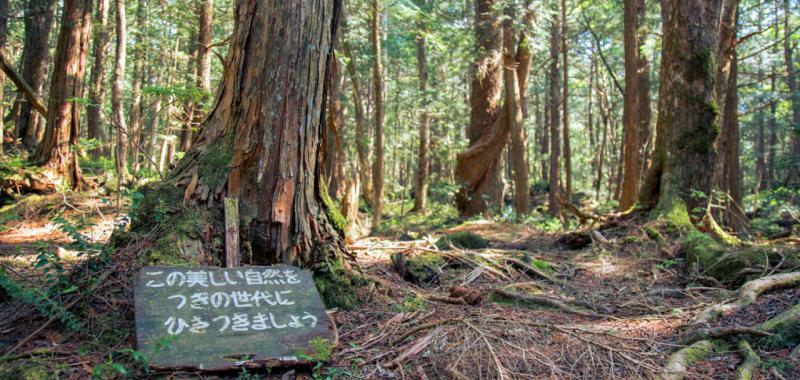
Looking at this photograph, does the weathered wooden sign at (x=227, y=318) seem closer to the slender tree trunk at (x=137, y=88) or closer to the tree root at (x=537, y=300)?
the tree root at (x=537, y=300)

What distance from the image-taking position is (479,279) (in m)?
6.34

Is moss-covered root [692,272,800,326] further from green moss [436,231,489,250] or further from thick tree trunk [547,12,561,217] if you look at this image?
thick tree trunk [547,12,561,217]

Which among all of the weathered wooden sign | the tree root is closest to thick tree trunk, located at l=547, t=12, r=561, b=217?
the tree root

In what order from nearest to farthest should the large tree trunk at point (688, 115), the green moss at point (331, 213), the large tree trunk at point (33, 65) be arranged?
the green moss at point (331, 213)
the large tree trunk at point (688, 115)
the large tree trunk at point (33, 65)

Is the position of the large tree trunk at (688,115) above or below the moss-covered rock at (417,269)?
above

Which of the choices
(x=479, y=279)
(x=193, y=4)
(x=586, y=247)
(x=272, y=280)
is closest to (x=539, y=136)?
(x=193, y=4)

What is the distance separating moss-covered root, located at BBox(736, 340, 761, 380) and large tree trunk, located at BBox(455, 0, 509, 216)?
1106 cm

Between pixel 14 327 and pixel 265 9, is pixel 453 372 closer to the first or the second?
pixel 14 327

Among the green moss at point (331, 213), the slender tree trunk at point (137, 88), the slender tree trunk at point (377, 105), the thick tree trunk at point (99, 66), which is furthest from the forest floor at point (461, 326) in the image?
the slender tree trunk at point (137, 88)

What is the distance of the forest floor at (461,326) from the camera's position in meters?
3.29

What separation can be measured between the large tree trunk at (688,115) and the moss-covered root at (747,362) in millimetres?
4895

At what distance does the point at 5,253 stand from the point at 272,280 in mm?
4636

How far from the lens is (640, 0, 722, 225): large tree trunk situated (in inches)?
324

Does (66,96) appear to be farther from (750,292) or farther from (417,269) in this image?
(750,292)
